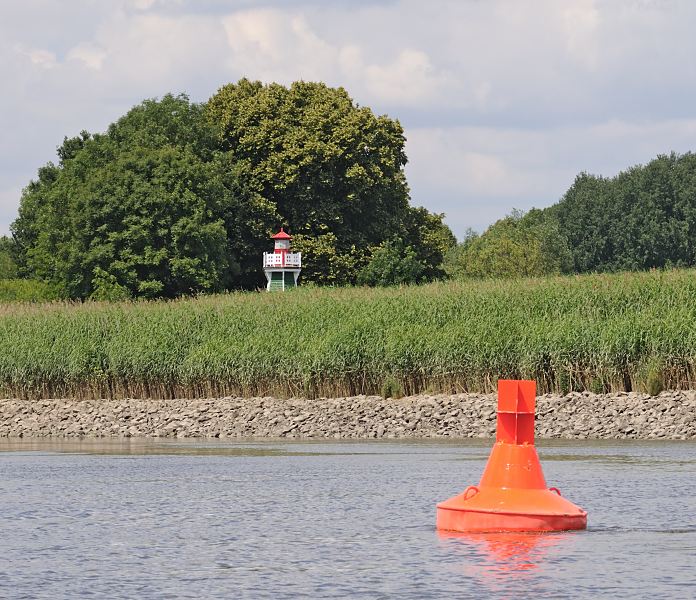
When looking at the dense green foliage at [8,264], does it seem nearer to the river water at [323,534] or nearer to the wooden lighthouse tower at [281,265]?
the wooden lighthouse tower at [281,265]

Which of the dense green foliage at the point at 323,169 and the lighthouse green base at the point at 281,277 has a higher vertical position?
the dense green foliage at the point at 323,169

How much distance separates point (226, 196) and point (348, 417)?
113ft

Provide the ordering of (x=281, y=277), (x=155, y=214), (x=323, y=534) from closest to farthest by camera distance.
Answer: (x=323, y=534), (x=155, y=214), (x=281, y=277)

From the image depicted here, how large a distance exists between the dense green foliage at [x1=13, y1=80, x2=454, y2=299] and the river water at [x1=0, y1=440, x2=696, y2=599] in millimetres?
A: 41077

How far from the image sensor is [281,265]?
66.6 m

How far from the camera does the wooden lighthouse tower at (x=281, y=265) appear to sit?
219ft

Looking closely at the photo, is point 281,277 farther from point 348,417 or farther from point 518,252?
point 518,252

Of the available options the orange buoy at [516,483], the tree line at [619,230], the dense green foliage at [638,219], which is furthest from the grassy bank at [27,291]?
the orange buoy at [516,483]

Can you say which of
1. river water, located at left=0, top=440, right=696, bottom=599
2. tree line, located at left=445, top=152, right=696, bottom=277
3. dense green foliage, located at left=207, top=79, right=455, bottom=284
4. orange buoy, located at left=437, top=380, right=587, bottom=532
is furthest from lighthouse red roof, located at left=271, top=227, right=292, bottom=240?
orange buoy, located at left=437, top=380, right=587, bottom=532

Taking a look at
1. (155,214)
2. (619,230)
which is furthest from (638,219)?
(155,214)

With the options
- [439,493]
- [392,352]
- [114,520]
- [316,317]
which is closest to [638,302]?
[392,352]

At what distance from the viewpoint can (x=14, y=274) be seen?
9694cm

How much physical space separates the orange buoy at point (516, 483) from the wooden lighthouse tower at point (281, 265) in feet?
174

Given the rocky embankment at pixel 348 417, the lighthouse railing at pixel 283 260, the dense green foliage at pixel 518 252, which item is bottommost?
the rocky embankment at pixel 348 417
